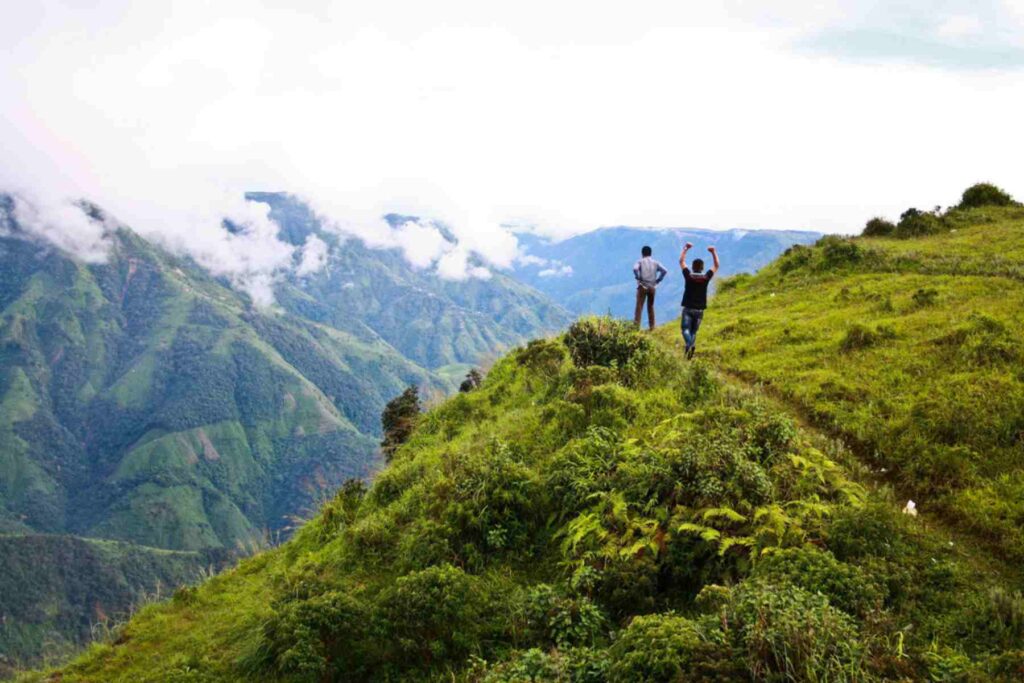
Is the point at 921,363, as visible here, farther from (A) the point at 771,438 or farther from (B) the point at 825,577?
(B) the point at 825,577

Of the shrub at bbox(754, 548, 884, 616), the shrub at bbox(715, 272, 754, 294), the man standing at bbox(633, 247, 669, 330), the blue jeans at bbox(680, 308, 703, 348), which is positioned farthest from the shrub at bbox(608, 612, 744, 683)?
the shrub at bbox(715, 272, 754, 294)

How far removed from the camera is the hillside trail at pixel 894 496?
6.37m

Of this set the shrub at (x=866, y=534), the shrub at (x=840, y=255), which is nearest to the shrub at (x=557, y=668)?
the shrub at (x=866, y=534)

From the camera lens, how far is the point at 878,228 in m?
31.9

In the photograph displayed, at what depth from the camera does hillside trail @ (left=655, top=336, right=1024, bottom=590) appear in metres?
6.37

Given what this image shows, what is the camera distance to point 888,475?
28.7ft

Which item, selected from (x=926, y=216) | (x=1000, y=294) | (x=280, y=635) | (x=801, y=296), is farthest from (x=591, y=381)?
(x=926, y=216)

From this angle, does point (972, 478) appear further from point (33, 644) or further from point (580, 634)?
point (33, 644)

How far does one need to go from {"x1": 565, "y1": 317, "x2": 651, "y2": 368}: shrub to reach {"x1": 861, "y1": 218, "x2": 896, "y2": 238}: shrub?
23924 mm

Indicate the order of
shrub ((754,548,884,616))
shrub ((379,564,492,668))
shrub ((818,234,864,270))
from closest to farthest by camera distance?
shrub ((754,548,884,616)) < shrub ((379,564,492,668)) < shrub ((818,234,864,270))

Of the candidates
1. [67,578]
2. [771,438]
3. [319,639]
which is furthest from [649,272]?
[67,578]

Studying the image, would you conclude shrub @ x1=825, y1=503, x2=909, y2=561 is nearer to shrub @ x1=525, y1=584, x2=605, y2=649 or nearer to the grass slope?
the grass slope

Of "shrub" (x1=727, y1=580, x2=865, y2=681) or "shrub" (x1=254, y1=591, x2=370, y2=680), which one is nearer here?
"shrub" (x1=727, y1=580, x2=865, y2=681)

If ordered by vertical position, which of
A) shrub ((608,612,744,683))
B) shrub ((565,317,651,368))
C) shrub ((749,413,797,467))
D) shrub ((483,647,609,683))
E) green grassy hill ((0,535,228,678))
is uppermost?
shrub ((565,317,651,368))
